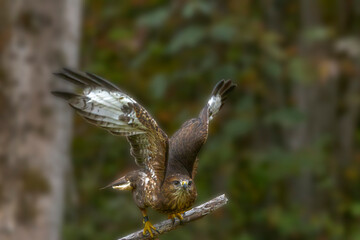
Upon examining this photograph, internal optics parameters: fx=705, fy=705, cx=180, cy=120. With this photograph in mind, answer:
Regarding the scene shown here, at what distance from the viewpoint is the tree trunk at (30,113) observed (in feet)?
24.3

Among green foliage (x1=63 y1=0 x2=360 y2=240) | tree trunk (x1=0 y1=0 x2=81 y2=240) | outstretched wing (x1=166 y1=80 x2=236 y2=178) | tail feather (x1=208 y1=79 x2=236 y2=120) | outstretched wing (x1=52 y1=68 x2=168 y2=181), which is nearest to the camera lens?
outstretched wing (x1=52 y1=68 x2=168 y2=181)

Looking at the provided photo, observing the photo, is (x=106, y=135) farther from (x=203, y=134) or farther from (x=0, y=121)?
(x=203, y=134)

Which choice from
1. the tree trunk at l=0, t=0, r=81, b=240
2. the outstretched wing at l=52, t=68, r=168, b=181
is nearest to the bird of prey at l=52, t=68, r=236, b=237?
the outstretched wing at l=52, t=68, r=168, b=181

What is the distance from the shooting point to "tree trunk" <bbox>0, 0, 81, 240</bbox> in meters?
7.41

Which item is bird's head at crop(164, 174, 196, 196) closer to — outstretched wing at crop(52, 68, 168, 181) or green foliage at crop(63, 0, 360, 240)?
outstretched wing at crop(52, 68, 168, 181)

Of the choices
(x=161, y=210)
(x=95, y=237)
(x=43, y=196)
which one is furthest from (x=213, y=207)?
(x=95, y=237)

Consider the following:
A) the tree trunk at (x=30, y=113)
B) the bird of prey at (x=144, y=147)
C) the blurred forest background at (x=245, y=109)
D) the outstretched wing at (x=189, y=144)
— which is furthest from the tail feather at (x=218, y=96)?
the blurred forest background at (x=245, y=109)

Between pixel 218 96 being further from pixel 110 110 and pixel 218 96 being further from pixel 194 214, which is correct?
pixel 194 214

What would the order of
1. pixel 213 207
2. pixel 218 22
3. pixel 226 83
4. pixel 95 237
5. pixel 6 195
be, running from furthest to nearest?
1. pixel 95 237
2. pixel 218 22
3. pixel 6 195
4. pixel 226 83
5. pixel 213 207

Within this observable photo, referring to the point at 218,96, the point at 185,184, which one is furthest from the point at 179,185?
the point at 218,96

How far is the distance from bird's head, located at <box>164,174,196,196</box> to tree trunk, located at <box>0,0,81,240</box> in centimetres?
463

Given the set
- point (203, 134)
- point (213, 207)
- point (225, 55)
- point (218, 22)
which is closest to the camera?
point (213, 207)

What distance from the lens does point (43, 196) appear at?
298 inches

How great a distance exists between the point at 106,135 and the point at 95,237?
175 centimetres
